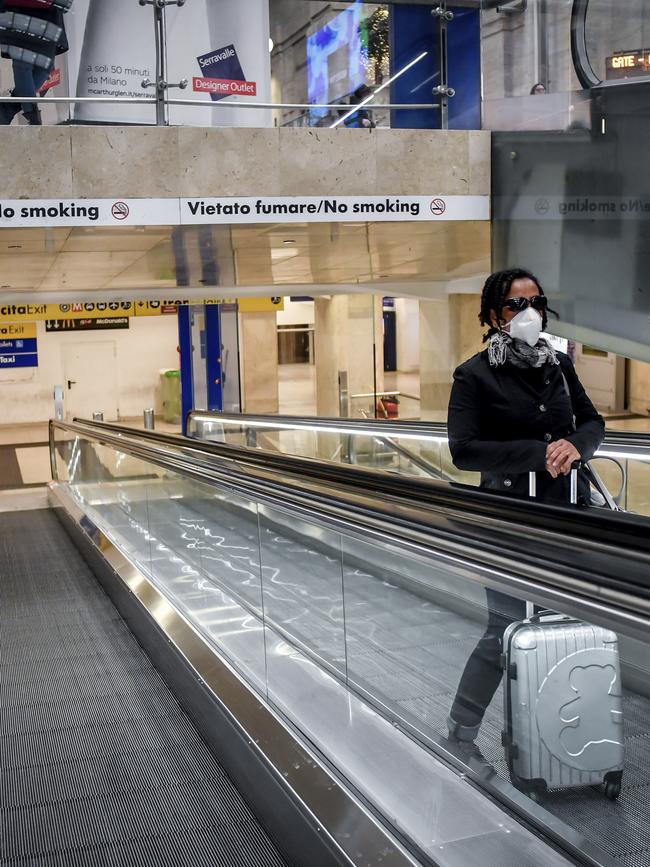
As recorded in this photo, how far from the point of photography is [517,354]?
2.98m

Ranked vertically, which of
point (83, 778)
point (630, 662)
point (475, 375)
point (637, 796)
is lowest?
point (83, 778)

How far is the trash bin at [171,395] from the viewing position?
25891 millimetres

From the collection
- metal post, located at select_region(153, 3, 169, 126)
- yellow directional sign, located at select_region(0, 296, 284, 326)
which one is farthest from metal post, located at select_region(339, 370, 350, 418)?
metal post, located at select_region(153, 3, 169, 126)

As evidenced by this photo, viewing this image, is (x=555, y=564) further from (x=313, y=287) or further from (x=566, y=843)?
(x=313, y=287)

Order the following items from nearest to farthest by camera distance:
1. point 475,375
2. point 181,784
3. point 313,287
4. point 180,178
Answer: point 475,375 < point 181,784 < point 180,178 < point 313,287

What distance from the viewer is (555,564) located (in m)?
1.79

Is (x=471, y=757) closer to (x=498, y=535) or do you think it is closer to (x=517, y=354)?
(x=498, y=535)

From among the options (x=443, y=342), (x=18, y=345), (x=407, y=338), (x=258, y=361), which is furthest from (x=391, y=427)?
(x=407, y=338)

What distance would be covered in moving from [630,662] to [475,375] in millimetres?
1412

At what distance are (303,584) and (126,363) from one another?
23.9m

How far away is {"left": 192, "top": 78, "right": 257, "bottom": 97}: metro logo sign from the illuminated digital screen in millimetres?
3062

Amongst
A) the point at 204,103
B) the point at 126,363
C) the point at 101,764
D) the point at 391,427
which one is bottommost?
the point at 101,764

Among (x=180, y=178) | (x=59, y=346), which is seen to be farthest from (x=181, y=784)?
(x=59, y=346)

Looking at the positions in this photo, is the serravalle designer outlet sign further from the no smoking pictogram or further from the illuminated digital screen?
the illuminated digital screen
